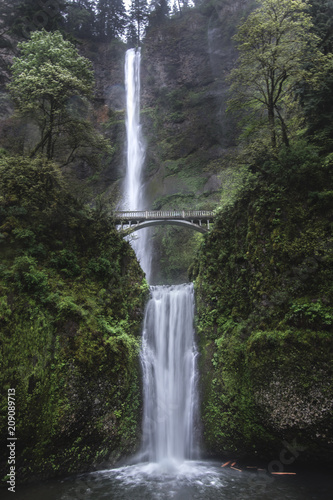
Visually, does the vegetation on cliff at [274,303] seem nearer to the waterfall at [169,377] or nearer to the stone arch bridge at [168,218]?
the waterfall at [169,377]

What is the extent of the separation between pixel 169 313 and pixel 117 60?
1602 inches

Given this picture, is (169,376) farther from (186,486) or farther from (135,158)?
(135,158)

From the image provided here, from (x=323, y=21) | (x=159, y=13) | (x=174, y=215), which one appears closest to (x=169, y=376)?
(x=174, y=215)

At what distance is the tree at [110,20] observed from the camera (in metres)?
44.3

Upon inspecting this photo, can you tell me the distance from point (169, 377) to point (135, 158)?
26368mm

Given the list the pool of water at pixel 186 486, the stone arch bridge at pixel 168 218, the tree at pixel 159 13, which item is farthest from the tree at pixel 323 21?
the tree at pixel 159 13

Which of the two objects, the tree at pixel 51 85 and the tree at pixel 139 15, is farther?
the tree at pixel 139 15

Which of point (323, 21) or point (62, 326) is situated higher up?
point (323, 21)

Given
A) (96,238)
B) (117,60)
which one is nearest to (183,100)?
(117,60)

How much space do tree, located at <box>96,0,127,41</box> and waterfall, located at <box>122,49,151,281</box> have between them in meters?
7.14

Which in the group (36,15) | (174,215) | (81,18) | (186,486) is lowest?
(186,486)

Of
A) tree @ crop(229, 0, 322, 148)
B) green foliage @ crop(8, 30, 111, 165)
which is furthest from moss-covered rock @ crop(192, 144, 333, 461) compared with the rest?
green foliage @ crop(8, 30, 111, 165)

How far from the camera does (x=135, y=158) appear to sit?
3391 centimetres

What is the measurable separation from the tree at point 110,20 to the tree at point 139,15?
4.86 feet
